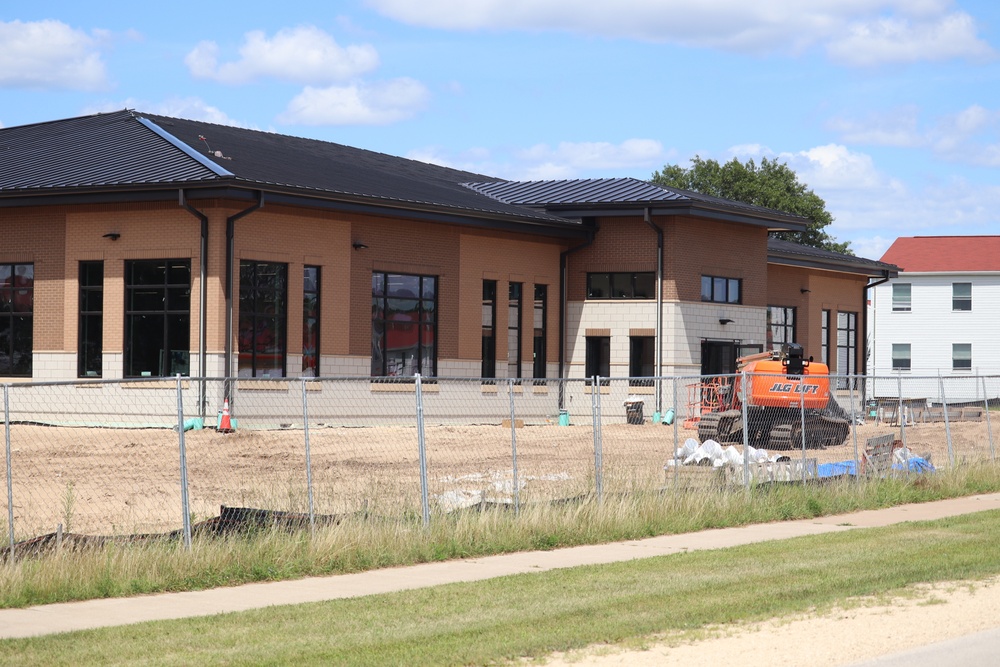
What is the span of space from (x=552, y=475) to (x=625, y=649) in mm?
8804

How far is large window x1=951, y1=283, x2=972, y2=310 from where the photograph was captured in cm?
6719

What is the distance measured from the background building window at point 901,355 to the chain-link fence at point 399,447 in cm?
3149

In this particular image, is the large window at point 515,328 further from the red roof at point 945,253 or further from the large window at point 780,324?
the red roof at point 945,253

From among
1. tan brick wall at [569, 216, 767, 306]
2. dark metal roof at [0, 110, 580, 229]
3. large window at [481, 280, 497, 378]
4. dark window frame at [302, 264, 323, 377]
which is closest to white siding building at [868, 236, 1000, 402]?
tan brick wall at [569, 216, 767, 306]

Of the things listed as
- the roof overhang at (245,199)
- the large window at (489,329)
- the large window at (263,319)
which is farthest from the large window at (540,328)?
the large window at (263,319)

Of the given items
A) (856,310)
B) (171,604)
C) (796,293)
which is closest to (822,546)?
(171,604)

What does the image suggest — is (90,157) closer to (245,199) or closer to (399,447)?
(245,199)

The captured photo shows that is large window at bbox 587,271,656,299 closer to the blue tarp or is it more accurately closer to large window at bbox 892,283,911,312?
the blue tarp

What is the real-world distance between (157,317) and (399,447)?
36.0 ft

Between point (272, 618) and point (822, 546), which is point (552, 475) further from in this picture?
point (272, 618)

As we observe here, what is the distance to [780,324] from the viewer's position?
44906 millimetres

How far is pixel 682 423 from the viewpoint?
32.4 m

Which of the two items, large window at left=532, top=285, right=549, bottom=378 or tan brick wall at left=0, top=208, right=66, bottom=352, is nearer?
tan brick wall at left=0, top=208, right=66, bottom=352

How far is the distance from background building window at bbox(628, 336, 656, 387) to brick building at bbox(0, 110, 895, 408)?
0.16 feet
